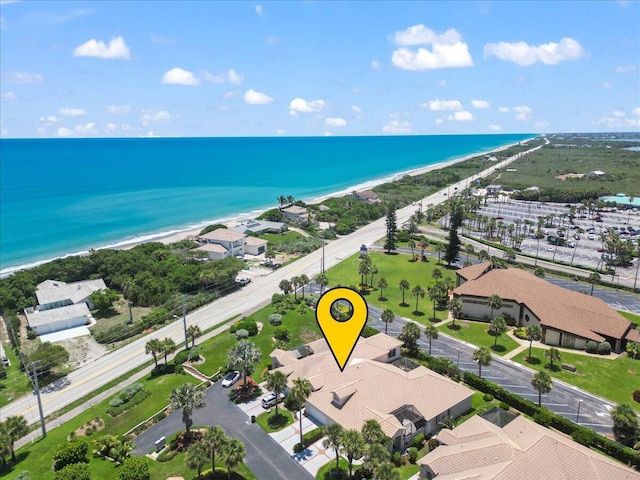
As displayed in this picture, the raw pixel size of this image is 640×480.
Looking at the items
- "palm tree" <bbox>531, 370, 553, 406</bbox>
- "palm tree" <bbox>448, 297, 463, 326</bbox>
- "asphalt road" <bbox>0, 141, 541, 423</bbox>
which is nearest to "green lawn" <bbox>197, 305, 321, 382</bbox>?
"asphalt road" <bbox>0, 141, 541, 423</bbox>

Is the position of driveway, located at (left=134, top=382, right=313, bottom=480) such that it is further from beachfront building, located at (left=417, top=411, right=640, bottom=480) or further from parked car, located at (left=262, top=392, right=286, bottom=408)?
beachfront building, located at (left=417, top=411, right=640, bottom=480)

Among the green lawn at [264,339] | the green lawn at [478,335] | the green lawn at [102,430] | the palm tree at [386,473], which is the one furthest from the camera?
the green lawn at [478,335]

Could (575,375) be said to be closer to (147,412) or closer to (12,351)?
(147,412)

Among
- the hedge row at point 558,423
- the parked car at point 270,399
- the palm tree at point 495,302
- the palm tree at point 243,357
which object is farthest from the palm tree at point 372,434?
the palm tree at point 495,302

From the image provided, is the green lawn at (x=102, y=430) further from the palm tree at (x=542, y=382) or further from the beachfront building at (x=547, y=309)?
the beachfront building at (x=547, y=309)

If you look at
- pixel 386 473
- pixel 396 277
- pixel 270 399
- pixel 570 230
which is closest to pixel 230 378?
pixel 270 399

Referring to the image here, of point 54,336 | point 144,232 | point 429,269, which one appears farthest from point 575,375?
point 144,232
